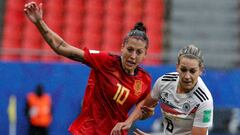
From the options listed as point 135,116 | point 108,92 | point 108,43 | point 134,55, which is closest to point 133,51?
point 134,55

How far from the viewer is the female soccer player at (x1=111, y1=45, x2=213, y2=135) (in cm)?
526

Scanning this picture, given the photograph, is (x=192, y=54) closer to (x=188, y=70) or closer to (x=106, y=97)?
(x=188, y=70)

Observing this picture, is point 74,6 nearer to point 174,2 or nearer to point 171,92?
point 174,2

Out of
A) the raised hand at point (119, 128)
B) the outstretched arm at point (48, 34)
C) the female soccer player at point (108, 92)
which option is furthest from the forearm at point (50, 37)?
the raised hand at point (119, 128)

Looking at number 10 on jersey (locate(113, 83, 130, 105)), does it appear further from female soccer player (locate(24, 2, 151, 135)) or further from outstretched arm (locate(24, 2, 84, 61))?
outstretched arm (locate(24, 2, 84, 61))

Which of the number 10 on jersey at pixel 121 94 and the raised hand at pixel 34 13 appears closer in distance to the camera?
the raised hand at pixel 34 13

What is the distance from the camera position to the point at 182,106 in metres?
5.49

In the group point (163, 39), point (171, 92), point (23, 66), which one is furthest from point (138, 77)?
point (163, 39)

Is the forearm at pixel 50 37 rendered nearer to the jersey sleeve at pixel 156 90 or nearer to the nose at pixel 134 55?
the nose at pixel 134 55

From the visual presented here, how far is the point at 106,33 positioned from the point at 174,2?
159cm

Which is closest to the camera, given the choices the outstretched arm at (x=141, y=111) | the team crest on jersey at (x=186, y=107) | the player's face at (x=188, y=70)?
the player's face at (x=188, y=70)

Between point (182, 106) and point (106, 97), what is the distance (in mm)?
766

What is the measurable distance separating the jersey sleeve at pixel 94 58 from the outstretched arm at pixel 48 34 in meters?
0.06

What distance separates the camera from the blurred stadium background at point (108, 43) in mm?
10727
